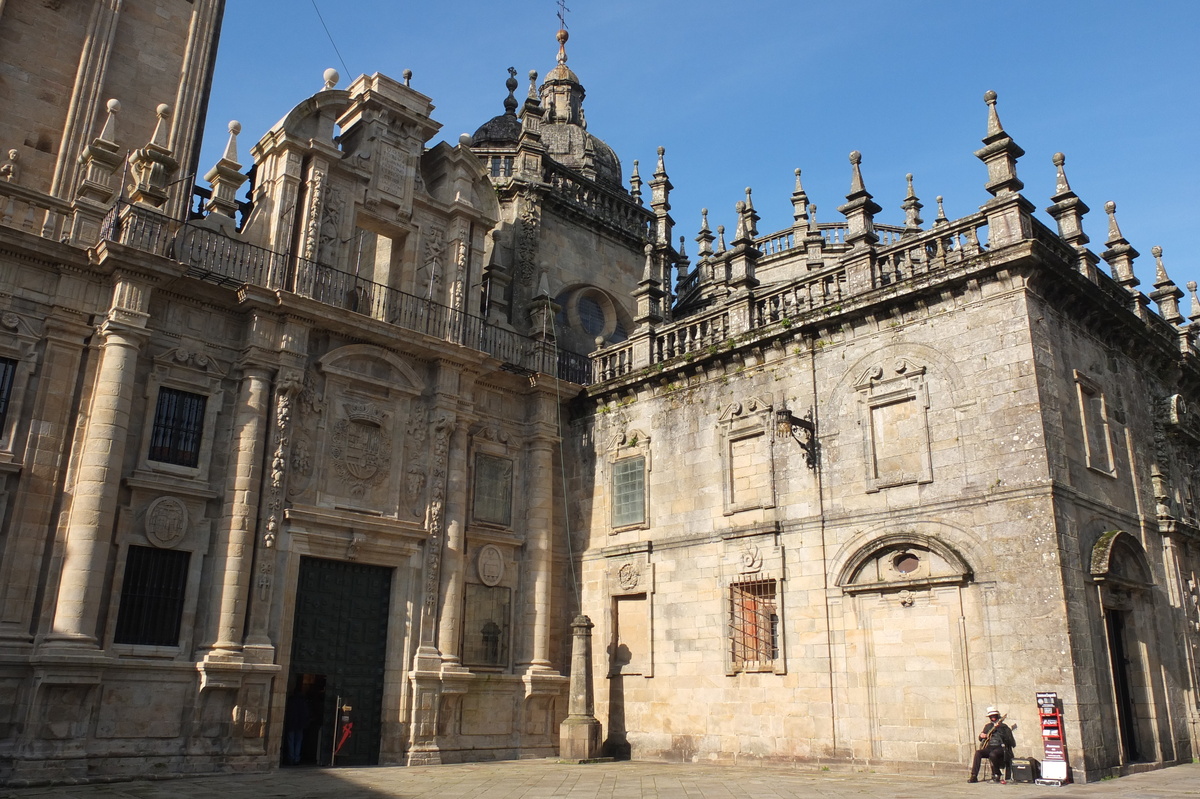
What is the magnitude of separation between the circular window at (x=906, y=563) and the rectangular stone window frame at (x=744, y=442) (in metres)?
2.54

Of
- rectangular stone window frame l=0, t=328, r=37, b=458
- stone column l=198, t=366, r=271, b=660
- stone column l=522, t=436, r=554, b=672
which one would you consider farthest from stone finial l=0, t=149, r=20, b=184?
stone column l=522, t=436, r=554, b=672

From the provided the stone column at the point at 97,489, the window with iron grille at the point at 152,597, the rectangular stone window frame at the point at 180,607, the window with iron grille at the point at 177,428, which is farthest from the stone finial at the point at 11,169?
the window with iron grille at the point at 152,597

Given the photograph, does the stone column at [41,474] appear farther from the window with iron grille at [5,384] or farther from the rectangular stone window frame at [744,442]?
the rectangular stone window frame at [744,442]

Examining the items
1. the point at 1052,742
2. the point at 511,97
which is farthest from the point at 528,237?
the point at 1052,742

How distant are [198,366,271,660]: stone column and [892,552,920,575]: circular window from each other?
1073 cm

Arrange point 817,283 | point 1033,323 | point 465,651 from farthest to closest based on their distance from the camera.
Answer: point 465,651 < point 817,283 < point 1033,323

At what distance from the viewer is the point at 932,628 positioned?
1404cm

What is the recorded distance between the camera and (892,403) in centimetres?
1541

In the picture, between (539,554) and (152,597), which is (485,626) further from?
(152,597)

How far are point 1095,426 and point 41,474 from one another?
1696cm

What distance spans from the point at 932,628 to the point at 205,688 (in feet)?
37.3

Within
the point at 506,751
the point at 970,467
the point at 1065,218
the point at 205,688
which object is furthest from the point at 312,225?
the point at 1065,218

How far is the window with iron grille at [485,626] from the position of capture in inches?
725

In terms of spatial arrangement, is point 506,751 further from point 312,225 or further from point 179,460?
point 312,225
